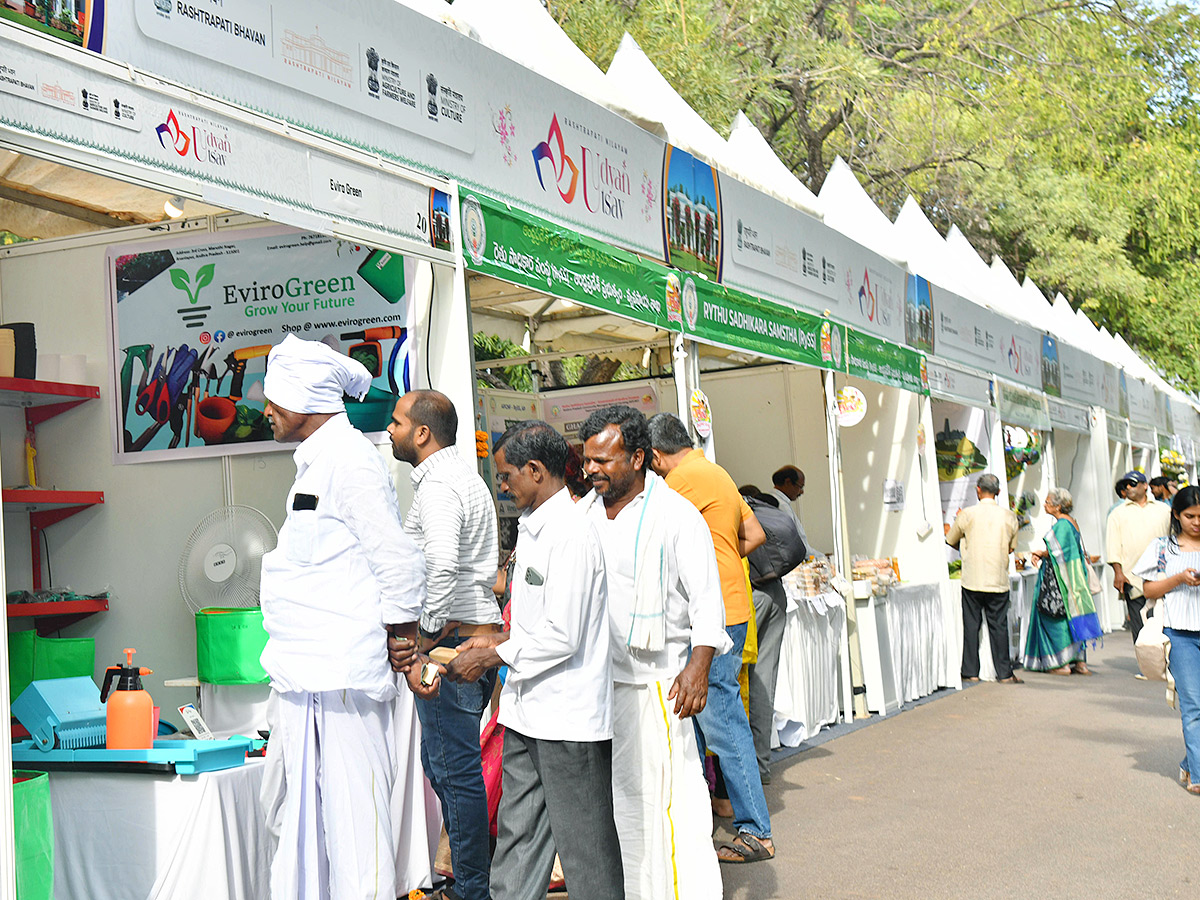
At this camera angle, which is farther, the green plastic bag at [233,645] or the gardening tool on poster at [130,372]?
the gardening tool on poster at [130,372]

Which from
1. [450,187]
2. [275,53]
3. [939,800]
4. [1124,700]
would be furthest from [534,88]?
[1124,700]

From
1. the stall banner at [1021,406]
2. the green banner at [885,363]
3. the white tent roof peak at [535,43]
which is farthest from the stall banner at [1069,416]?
the white tent roof peak at [535,43]

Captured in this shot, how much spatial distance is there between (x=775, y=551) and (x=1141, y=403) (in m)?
17.7

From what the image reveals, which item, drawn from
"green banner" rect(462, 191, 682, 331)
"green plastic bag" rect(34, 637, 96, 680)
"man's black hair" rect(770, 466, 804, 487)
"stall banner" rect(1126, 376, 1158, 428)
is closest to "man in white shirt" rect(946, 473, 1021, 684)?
"man's black hair" rect(770, 466, 804, 487)

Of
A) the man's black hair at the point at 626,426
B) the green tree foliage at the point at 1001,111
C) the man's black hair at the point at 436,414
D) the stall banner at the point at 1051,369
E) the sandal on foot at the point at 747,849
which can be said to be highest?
the green tree foliage at the point at 1001,111

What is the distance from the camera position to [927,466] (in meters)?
11.2

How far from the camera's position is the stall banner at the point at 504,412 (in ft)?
25.8

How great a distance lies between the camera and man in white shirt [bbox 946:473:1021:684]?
455 inches

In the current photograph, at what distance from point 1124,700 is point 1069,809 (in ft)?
14.1

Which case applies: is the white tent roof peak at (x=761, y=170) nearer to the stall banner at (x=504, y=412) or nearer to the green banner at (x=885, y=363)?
the green banner at (x=885, y=363)

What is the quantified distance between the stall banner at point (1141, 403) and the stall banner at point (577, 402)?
47.1 ft

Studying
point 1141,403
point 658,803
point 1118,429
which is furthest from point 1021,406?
point 658,803

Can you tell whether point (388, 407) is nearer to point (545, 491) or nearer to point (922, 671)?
point (545, 491)

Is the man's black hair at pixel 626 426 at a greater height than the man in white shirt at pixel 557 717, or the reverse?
the man's black hair at pixel 626 426
